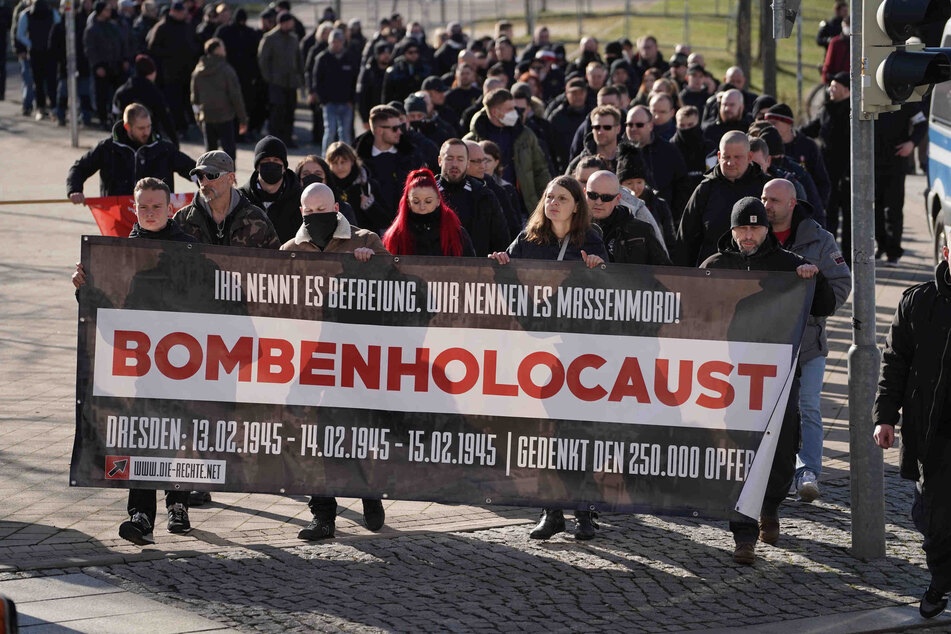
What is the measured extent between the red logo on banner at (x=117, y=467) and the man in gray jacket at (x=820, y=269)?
12.3ft

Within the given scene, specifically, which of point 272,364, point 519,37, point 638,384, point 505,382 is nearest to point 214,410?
point 272,364

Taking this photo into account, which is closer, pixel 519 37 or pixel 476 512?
pixel 476 512

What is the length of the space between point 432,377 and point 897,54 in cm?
275

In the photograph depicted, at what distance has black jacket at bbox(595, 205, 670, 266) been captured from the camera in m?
9.03

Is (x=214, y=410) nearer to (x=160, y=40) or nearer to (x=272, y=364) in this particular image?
(x=272, y=364)

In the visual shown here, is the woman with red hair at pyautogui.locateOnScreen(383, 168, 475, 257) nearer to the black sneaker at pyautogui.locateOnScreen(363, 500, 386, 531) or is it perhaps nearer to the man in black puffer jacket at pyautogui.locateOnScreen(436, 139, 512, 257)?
the man in black puffer jacket at pyautogui.locateOnScreen(436, 139, 512, 257)

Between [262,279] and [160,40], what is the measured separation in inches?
677

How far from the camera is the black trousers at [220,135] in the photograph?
69.0ft

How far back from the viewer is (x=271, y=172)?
10.0m

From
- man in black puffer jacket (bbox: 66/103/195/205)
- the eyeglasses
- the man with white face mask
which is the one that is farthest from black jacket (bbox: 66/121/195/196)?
the eyeglasses

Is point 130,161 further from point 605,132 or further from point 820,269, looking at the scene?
point 820,269

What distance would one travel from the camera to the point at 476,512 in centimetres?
868

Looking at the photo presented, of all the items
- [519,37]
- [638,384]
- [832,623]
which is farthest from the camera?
[519,37]

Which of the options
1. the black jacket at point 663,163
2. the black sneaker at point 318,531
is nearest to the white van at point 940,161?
the black jacket at point 663,163
